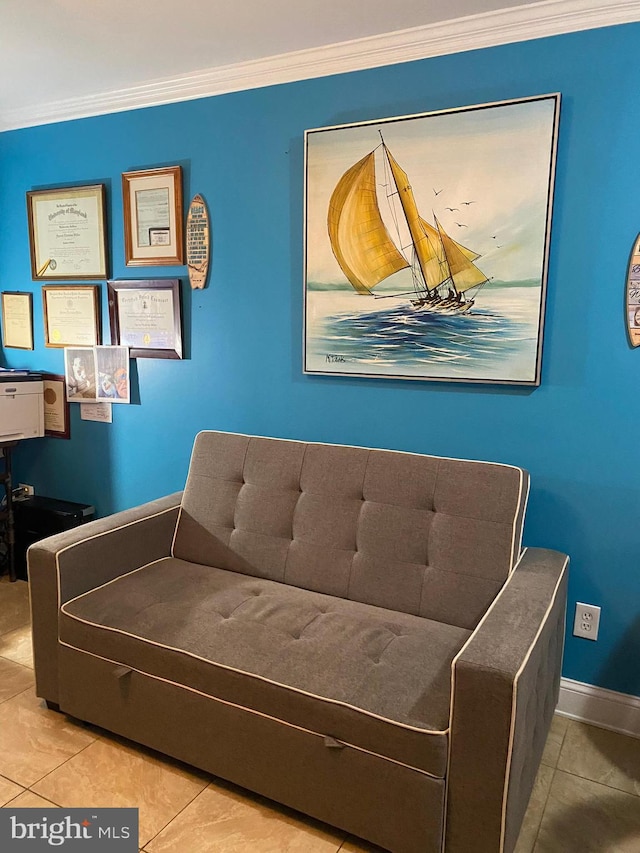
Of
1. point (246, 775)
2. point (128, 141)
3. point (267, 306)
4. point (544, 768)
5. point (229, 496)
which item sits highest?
point (128, 141)

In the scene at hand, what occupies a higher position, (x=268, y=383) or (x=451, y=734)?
(x=268, y=383)

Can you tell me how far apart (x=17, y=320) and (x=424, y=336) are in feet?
7.32

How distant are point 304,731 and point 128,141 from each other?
2508 millimetres

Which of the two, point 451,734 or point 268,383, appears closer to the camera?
point 451,734

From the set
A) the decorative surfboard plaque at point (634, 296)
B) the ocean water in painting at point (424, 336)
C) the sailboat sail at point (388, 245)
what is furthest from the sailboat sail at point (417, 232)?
the decorative surfboard plaque at point (634, 296)

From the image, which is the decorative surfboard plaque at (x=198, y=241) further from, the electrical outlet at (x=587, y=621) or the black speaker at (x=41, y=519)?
the electrical outlet at (x=587, y=621)

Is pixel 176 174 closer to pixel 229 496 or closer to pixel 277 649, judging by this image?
pixel 229 496

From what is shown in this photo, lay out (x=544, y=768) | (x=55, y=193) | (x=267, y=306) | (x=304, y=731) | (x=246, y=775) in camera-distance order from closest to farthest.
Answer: (x=304, y=731) → (x=246, y=775) → (x=544, y=768) → (x=267, y=306) → (x=55, y=193)

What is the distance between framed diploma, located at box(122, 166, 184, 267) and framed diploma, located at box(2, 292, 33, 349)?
0.76m

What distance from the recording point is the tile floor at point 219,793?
5.30 feet

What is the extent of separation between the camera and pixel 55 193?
2986 millimetres

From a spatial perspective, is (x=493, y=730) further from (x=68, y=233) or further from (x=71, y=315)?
(x=68, y=233)

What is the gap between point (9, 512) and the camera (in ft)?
9.98

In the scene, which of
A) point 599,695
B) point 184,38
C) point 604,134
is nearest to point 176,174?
point 184,38
